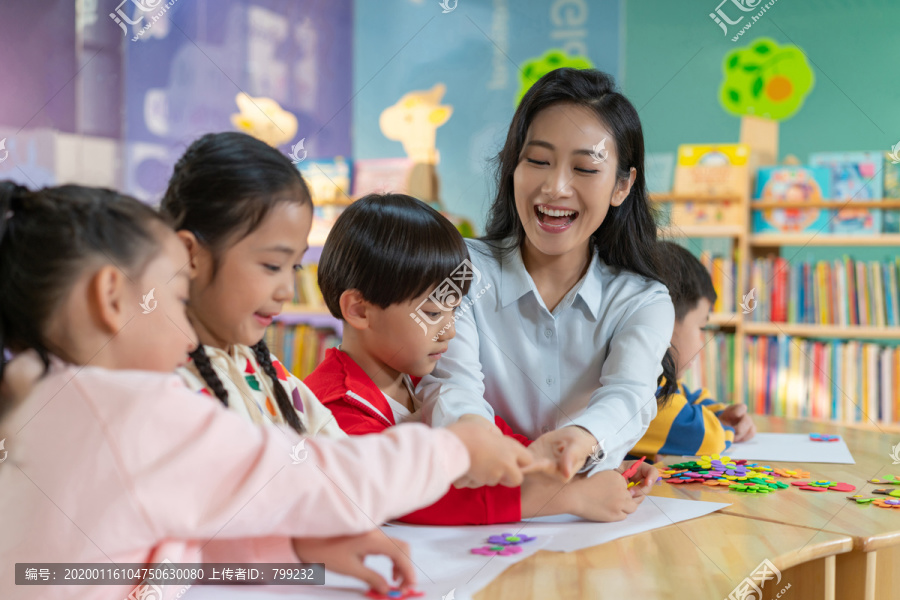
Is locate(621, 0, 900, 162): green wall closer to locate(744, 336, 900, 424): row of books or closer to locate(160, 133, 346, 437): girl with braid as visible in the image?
locate(744, 336, 900, 424): row of books

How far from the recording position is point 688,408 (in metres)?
1.42

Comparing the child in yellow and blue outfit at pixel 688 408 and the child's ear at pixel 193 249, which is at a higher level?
the child's ear at pixel 193 249

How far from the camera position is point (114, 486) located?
59 centimetres

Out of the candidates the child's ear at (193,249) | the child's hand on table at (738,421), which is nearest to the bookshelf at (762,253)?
the child's hand on table at (738,421)

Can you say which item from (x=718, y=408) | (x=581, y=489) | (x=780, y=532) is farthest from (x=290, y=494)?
(x=718, y=408)

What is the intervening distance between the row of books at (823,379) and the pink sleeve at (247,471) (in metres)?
A: 2.83

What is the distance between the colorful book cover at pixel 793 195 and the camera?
3.07m

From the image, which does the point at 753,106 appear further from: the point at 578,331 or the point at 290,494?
the point at 290,494

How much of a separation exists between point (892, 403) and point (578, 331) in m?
2.36

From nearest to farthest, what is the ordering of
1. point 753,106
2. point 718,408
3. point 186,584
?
point 186,584 → point 718,408 → point 753,106

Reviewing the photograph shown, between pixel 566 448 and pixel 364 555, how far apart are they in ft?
1.09

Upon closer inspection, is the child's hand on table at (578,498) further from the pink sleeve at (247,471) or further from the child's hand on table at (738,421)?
the child's hand on table at (738,421)

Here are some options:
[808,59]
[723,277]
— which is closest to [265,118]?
[723,277]

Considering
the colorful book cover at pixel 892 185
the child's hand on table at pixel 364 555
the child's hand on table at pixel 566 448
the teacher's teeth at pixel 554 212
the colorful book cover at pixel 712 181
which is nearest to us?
the child's hand on table at pixel 364 555
